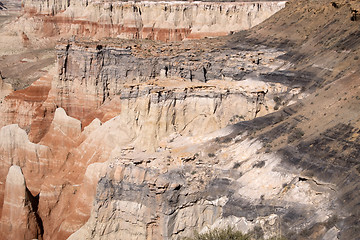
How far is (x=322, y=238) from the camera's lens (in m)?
17.0

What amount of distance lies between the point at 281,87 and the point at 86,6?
64.4m

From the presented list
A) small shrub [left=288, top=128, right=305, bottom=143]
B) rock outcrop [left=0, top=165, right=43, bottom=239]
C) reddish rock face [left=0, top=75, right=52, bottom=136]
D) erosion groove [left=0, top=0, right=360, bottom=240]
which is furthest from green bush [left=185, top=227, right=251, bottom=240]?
reddish rock face [left=0, top=75, right=52, bottom=136]

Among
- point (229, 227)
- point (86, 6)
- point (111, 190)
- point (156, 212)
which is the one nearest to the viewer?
point (229, 227)

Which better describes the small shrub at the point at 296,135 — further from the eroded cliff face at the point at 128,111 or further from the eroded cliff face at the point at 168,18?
the eroded cliff face at the point at 168,18

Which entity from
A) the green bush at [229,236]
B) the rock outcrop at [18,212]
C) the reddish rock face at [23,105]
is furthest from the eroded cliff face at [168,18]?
the green bush at [229,236]

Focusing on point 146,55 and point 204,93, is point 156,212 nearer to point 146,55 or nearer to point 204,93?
point 204,93

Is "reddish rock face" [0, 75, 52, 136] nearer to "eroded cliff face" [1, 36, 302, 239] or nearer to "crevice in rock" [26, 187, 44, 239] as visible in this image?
"eroded cliff face" [1, 36, 302, 239]

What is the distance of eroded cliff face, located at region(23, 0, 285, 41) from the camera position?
70125 millimetres

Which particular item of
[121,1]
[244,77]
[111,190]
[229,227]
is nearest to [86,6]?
[121,1]

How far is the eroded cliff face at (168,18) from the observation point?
7012cm

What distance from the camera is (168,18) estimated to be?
73.5 metres

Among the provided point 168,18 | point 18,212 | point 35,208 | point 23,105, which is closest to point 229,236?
point 18,212

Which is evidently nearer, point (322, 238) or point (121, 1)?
point (322, 238)

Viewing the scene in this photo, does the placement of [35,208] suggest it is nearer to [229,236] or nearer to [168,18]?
[229,236]
